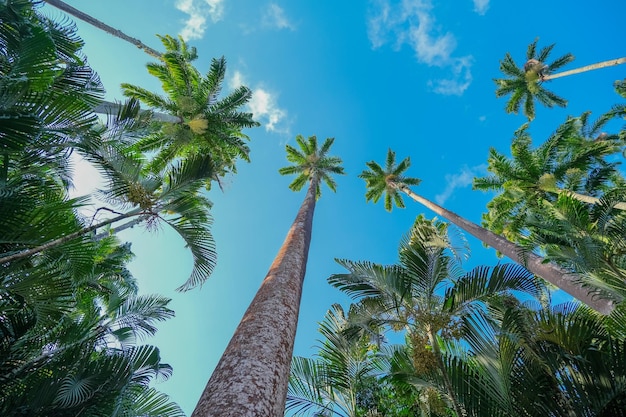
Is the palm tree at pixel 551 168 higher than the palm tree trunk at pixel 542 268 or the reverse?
higher

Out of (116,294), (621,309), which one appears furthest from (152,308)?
(621,309)

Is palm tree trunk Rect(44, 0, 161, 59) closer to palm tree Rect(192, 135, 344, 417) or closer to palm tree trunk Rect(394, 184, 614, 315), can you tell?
palm tree Rect(192, 135, 344, 417)

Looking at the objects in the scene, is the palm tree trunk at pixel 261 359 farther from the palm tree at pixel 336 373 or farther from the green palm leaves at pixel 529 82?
the green palm leaves at pixel 529 82

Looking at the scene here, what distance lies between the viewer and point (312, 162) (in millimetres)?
21031

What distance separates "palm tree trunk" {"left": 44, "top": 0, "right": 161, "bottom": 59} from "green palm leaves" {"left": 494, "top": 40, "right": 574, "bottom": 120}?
937 inches

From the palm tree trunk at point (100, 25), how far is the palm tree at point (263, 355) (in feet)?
37.4

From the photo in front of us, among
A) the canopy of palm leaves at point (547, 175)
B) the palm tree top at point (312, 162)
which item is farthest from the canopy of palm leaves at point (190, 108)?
the canopy of palm leaves at point (547, 175)

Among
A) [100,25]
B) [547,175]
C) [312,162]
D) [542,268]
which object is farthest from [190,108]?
[547,175]

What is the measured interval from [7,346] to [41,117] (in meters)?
3.16

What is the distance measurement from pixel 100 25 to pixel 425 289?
1396 cm

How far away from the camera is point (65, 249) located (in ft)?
15.4

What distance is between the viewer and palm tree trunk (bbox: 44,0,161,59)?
10.7m

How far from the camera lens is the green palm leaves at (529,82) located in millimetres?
23812

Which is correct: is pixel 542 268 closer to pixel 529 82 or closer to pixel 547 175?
pixel 547 175
